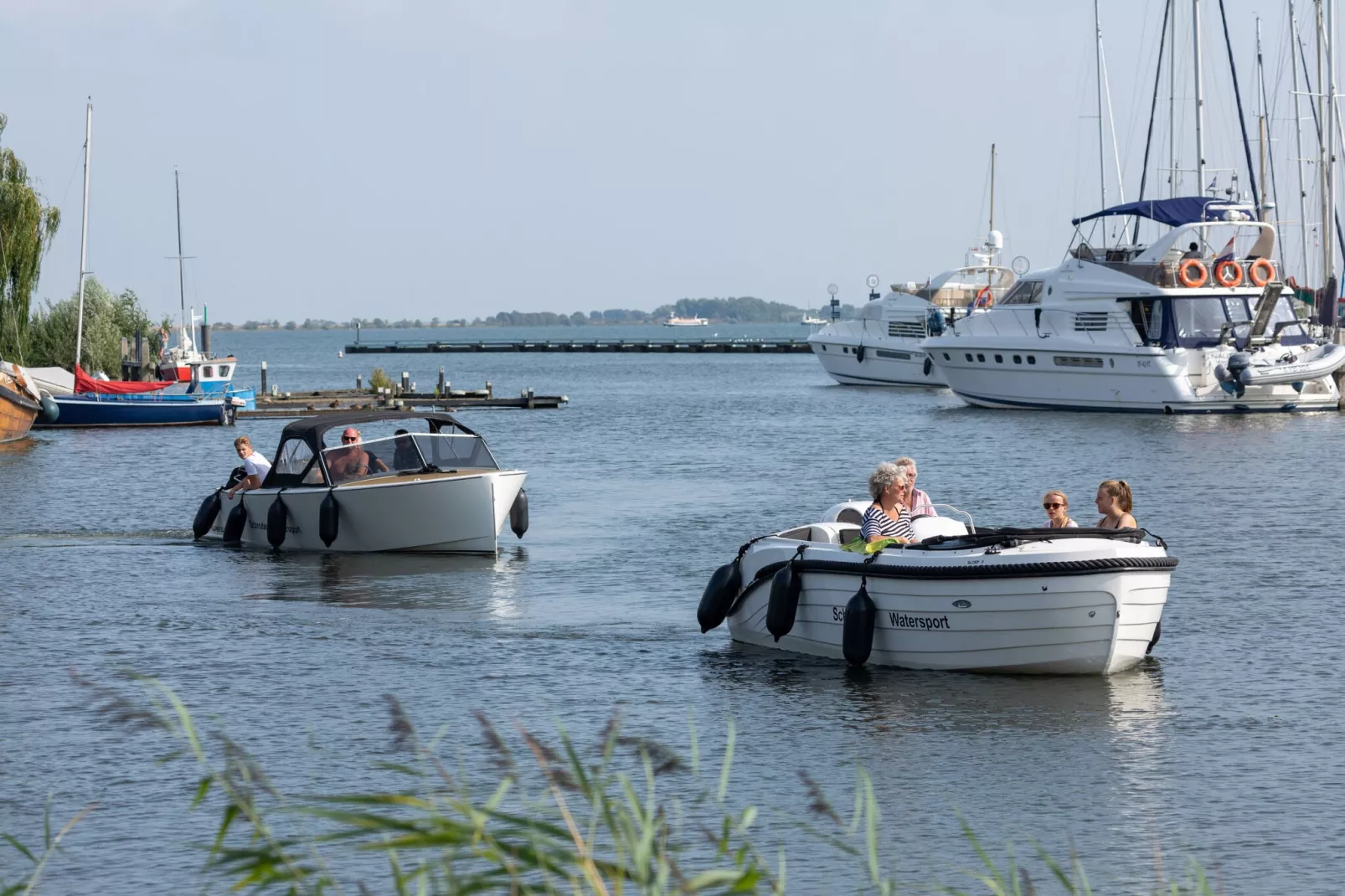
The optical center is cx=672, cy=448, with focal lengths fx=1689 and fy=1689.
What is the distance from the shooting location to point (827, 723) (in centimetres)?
1342

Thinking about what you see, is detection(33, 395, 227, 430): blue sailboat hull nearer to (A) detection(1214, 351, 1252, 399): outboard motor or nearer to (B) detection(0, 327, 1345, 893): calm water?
(B) detection(0, 327, 1345, 893): calm water

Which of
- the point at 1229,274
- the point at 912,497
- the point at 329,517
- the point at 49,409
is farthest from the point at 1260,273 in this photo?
the point at 912,497

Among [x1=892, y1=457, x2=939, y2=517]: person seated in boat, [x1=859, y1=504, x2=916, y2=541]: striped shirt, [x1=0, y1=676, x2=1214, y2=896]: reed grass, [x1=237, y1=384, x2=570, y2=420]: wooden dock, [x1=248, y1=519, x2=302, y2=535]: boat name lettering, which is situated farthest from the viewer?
[x1=237, y1=384, x2=570, y2=420]: wooden dock

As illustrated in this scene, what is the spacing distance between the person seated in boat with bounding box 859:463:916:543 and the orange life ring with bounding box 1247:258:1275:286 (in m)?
39.3

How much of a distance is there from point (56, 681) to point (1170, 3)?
5714 centimetres

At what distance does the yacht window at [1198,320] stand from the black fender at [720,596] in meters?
37.9

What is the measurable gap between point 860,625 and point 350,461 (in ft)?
35.3

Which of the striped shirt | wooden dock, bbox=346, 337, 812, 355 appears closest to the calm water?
the striped shirt

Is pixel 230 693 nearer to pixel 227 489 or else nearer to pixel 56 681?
pixel 56 681

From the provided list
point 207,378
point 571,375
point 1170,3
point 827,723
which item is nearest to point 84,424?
point 207,378

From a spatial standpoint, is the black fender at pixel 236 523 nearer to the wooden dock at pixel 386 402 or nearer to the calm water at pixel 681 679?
the calm water at pixel 681 679

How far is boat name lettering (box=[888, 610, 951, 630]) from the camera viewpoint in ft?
47.9

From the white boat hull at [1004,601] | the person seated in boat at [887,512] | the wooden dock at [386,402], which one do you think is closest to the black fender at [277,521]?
the white boat hull at [1004,601]

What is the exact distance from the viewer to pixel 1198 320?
170ft
